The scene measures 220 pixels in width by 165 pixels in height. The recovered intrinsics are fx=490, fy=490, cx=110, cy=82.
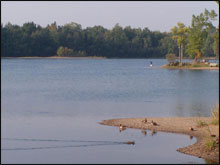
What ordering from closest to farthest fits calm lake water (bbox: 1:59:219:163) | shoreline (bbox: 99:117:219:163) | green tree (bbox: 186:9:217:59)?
shoreline (bbox: 99:117:219:163)
calm lake water (bbox: 1:59:219:163)
green tree (bbox: 186:9:217:59)

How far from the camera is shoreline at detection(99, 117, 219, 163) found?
21.5 m

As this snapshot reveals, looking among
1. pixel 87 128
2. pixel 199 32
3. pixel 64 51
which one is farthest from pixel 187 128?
pixel 64 51

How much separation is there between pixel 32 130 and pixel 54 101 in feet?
53.8

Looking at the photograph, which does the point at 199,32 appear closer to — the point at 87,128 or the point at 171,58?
the point at 171,58

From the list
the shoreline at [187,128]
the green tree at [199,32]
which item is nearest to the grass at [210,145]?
the shoreline at [187,128]

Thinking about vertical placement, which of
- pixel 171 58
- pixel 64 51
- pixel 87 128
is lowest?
pixel 87 128

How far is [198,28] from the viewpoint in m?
104

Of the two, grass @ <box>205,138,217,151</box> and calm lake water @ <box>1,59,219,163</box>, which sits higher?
grass @ <box>205,138,217,151</box>

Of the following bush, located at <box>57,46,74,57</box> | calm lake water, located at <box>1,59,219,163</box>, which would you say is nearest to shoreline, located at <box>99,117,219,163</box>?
calm lake water, located at <box>1,59,219,163</box>

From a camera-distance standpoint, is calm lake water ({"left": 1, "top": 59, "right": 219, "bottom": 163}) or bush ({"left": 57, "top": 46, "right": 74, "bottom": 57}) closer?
calm lake water ({"left": 1, "top": 59, "right": 219, "bottom": 163})

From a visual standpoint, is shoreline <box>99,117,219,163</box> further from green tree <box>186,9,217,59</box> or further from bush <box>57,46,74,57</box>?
bush <box>57,46,74,57</box>

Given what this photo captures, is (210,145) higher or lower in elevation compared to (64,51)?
lower

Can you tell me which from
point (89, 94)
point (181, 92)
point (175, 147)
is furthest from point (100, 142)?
point (181, 92)

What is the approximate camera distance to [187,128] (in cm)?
2731
